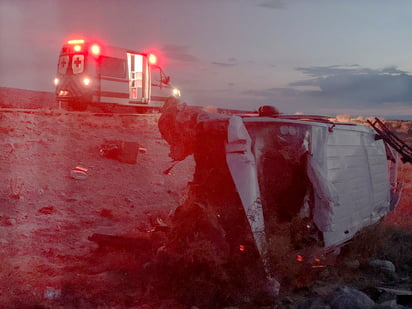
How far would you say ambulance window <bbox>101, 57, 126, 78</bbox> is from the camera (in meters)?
19.8

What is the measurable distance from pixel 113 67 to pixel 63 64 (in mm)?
1865

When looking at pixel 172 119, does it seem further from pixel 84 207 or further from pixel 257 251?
pixel 84 207

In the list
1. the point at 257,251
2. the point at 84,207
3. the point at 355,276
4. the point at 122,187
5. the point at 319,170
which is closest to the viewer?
the point at 257,251

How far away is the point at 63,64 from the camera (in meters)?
19.8

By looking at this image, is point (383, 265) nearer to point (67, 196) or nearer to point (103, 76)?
point (67, 196)

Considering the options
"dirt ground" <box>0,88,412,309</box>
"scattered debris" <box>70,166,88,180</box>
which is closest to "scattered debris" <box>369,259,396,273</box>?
"dirt ground" <box>0,88,412,309</box>

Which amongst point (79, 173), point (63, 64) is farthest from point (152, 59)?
point (79, 173)

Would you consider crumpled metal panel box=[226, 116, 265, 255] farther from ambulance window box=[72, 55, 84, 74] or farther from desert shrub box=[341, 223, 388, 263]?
ambulance window box=[72, 55, 84, 74]

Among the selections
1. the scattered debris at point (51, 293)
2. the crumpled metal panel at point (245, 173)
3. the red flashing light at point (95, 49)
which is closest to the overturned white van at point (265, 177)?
the crumpled metal panel at point (245, 173)

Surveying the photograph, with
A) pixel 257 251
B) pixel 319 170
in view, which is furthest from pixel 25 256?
pixel 319 170

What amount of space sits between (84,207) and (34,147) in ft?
12.8

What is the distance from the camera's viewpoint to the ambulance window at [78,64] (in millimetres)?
19156

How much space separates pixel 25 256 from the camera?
7395 mm

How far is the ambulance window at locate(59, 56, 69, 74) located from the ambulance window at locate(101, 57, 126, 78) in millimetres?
1339
